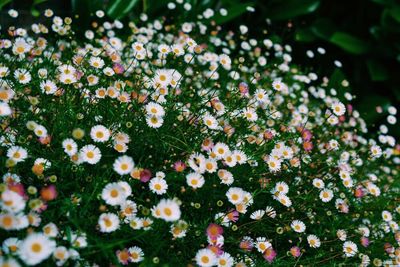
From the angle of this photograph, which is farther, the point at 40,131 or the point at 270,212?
the point at 270,212

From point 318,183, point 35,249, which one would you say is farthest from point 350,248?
point 35,249

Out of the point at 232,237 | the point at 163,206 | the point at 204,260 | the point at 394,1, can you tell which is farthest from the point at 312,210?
the point at 394,1

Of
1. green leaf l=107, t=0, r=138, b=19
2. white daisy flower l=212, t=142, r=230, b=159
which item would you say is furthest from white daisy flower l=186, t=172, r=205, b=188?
green leaf l=107, t=0, r=138, b=19

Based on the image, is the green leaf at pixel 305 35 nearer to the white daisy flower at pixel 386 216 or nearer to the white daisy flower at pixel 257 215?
the white daisy flower at pixel 386 216

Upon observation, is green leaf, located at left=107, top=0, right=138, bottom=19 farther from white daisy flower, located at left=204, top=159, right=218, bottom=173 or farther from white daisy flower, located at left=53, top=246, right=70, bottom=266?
white daisy flower, located at left=53, top=246, right=70, bottom=266

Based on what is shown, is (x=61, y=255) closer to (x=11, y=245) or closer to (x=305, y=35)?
(x=11, y=245)

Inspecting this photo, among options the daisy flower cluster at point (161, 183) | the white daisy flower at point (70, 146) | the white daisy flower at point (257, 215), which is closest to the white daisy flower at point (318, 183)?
the daisy flower cluster at point (161, 183)
